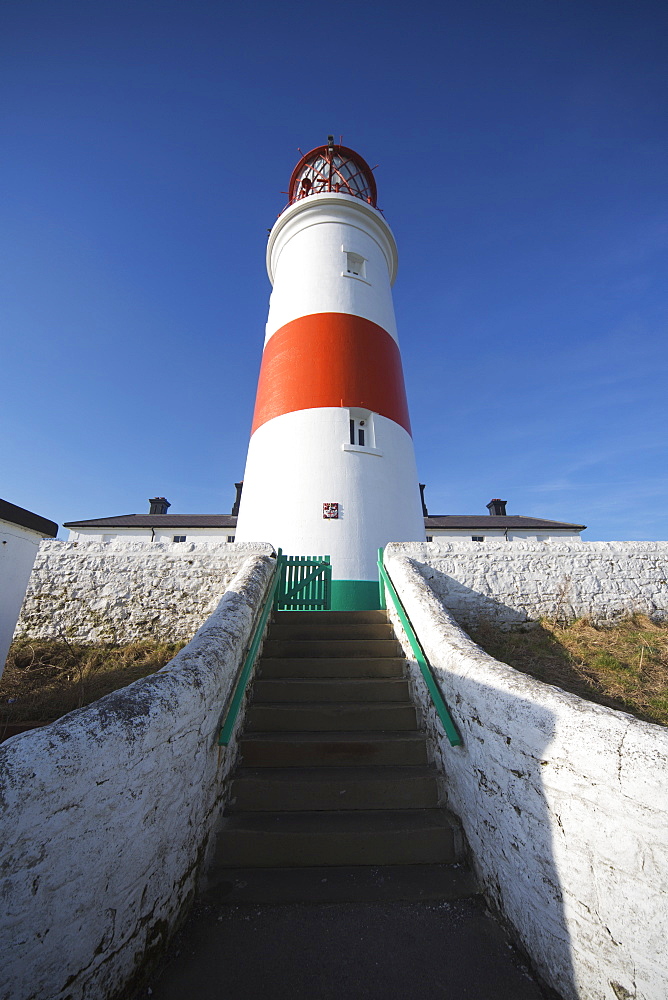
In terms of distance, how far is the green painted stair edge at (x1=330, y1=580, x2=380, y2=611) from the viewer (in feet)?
25.7

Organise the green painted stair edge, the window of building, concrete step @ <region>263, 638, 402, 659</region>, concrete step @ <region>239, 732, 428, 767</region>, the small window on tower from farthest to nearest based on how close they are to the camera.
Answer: the small window on tower < the window of building < the green painted stair edge < concrete step @ <region>263, 638, 402, 659</region> < concrete step @ <region>239, 732, 428, 767</region>

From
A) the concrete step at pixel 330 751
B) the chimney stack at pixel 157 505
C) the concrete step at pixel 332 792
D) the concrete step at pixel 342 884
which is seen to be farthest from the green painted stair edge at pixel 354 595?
the chimney stack at pixel 157 505

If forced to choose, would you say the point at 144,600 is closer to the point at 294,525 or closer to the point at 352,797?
the point at 294,525

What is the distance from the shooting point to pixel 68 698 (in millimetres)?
4801

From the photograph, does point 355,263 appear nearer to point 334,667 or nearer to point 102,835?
point 334,667

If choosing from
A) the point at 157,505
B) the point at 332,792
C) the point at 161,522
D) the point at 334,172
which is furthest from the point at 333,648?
the point at 157,505

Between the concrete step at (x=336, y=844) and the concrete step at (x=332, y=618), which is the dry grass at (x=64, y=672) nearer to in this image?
the concrete step at (x=332, y=618)

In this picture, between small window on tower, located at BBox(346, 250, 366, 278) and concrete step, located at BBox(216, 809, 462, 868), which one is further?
small window on tower, located at BBox(346, 250, 366, 278)

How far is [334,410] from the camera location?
30.7 feet

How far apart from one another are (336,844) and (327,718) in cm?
113

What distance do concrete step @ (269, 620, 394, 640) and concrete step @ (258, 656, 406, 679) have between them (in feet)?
2.05

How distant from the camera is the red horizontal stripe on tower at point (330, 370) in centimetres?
957

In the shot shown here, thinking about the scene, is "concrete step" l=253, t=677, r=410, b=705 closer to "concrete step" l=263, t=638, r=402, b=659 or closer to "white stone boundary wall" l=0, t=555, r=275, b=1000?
"concrete step" l=263, t=638, r=402, b=659

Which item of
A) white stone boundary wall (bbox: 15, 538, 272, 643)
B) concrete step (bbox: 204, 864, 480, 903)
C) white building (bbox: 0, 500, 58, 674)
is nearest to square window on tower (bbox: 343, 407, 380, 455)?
white stone boundary wall (bbox: 15, 538, 272, 643)
